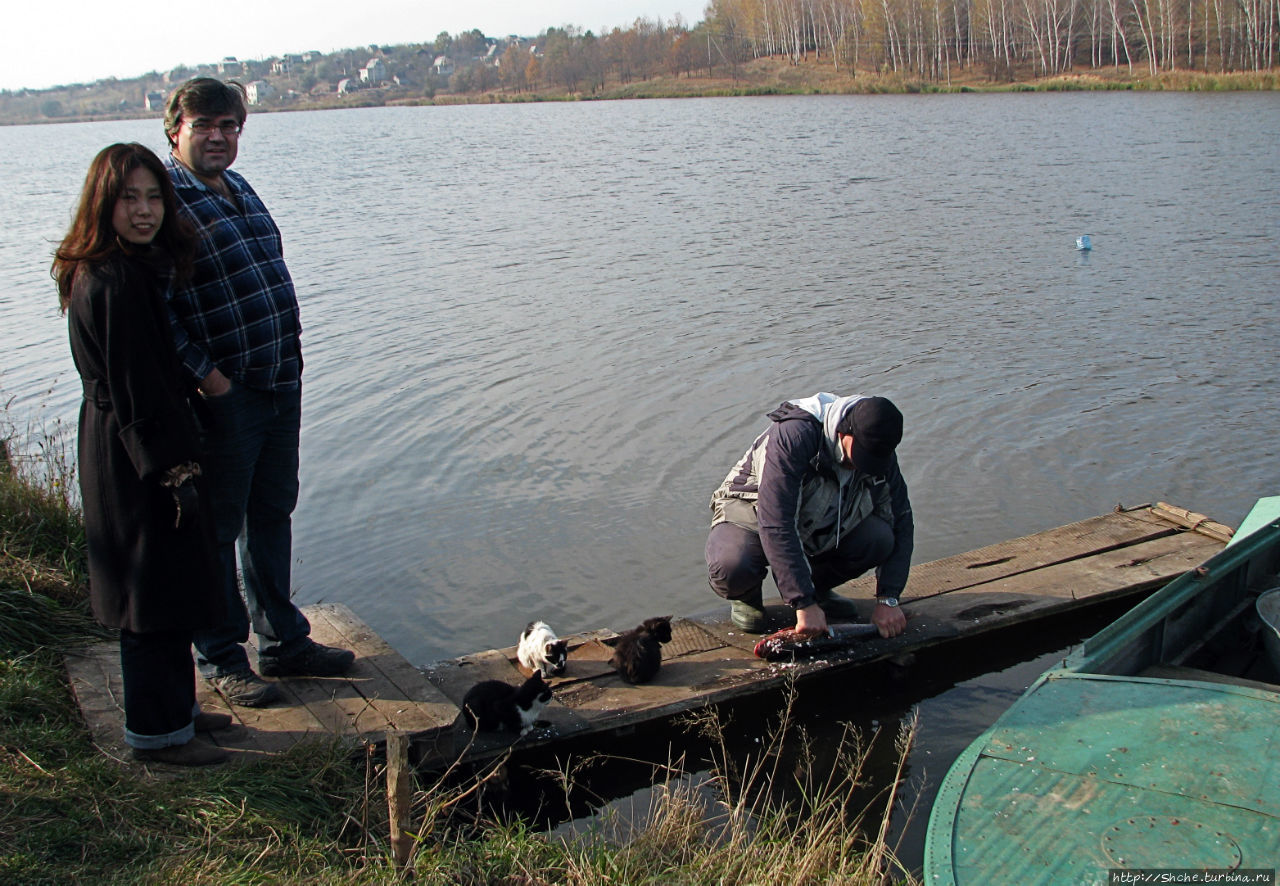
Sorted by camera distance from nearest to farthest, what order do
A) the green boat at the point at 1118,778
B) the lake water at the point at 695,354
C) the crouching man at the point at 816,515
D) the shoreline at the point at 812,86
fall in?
1. the green boat at the point at 1118,778
2. the crouching man at the point at 816,515
3. the lake water at the point at 695,354
4. the shoreline at the point at 812,86

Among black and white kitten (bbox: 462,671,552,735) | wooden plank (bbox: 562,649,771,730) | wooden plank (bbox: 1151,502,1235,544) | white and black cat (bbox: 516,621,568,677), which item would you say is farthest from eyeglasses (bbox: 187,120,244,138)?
wooden plank (bbox: 1151,502,1235,544)

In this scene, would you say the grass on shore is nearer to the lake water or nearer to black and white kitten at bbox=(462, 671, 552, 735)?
black and white kitten at bbox=(462, 671, 552, 735)

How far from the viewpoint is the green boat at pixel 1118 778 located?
10.5 feet

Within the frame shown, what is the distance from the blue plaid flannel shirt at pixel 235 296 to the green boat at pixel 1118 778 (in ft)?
10.2

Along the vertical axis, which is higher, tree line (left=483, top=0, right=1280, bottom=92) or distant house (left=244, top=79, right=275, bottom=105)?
distant house (left=244, top=79, right=275, bottom=105)

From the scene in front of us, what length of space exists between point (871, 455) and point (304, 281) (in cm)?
1426

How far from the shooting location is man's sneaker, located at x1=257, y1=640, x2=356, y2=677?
4758mm

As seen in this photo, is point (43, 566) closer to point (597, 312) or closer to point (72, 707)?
point (72, 707)

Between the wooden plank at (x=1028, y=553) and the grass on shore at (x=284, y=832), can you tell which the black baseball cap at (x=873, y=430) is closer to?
the grass on shore at (x=284, y=832)

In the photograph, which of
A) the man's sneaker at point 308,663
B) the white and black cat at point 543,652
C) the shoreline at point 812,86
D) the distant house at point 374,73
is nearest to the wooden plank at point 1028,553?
the white and black cat at point 543,652

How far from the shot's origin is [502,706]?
177 inches

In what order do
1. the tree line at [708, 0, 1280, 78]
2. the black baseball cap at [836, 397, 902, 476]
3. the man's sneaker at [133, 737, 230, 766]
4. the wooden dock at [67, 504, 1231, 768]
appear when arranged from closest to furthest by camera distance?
1. the man's sneaker at [133, 737, 230, 766]
2. the wooden dock at [67, 504, 1231, 768]
3. the black baseball cap at [836, 397, 902, 476]
4. the tree line at [708, 0, 1280, 78]

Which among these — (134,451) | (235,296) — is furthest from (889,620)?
(134,451)

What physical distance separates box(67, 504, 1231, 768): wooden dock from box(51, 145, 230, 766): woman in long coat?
699 mm
